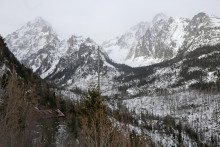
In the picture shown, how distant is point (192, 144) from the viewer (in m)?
126

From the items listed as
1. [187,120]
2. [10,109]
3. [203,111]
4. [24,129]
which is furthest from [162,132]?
[10,109]

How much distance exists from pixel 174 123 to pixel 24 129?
513ft

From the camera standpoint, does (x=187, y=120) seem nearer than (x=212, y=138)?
No

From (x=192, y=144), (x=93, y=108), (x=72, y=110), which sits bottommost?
(x=192, y=144)

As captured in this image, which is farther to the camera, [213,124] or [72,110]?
[213,124]

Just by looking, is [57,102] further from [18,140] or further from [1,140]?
[1,140]

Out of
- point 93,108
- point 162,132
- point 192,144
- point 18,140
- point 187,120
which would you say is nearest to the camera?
point 93,108

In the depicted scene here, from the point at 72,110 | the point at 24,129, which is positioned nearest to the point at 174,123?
the point at 72,110

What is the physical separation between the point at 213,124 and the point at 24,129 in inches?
6599

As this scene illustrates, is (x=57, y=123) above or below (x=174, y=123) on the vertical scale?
above

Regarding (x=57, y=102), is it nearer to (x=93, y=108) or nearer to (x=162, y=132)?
(x=93, y=108)

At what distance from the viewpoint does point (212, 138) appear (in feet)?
426

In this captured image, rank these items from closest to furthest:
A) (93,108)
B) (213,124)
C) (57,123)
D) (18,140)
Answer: (93,108)
(18,140)
(57,123)
(213,124)

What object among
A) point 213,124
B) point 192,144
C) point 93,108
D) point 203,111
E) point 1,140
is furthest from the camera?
point 203,111
